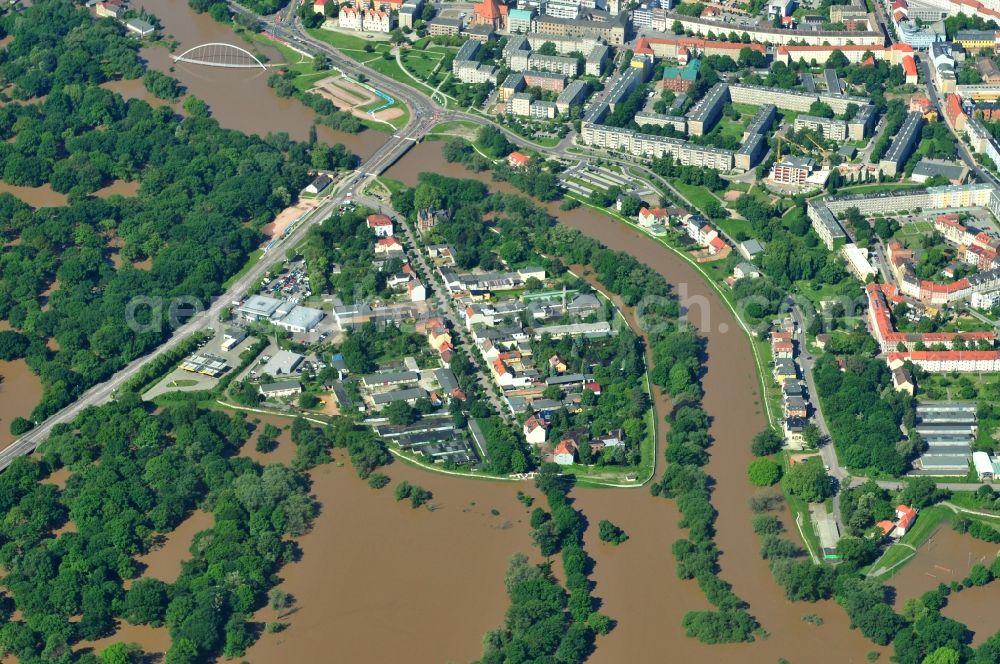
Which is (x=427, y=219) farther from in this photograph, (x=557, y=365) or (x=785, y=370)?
(x=785, y=370)

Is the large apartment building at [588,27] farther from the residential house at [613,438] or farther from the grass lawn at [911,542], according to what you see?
the grass lawn at [911,542]

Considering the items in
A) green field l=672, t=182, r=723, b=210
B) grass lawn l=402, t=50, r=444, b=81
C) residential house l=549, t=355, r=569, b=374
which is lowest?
grass lawn l=402, t=50, r=444, b=81

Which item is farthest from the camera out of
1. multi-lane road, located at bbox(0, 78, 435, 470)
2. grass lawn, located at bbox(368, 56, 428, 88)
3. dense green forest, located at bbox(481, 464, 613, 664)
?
grass lawn, located at bbox(368, 56, 428, 88)

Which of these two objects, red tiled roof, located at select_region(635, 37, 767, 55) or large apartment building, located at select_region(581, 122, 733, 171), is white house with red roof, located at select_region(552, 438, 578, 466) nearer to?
large apartment building, located at select_region(581, 122, 733, 171)

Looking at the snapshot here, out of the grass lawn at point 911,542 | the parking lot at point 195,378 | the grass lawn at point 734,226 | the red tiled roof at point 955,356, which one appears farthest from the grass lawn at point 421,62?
the grass lawn at point 911,542

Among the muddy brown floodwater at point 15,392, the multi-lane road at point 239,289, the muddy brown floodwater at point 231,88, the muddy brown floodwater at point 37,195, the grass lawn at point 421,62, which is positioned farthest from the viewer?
the grass lawn at point 421,62

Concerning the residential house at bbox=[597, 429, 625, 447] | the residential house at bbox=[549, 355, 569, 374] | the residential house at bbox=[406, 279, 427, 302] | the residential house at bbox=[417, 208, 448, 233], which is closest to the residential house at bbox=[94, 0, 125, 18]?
the residential house at bbox=[417, 208, 448, 233]
